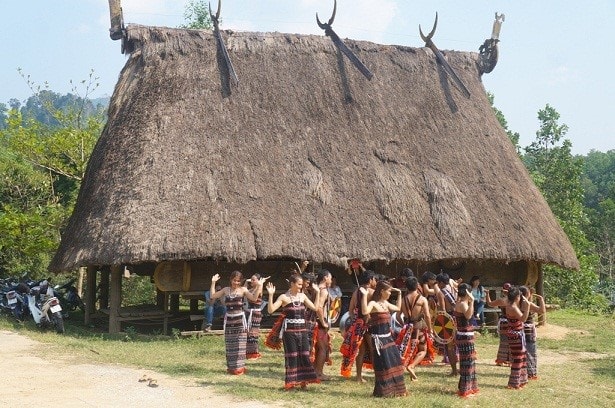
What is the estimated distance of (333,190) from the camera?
15133 mm

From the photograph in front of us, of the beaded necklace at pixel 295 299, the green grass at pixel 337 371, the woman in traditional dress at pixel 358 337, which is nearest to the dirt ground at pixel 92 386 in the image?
the green grass at pixel 337 371

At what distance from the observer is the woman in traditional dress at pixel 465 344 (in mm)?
9039

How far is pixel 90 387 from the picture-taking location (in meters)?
8.94

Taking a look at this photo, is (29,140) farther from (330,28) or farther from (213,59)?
(330,28)

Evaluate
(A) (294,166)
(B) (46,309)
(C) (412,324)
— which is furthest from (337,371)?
(B) (46,309)

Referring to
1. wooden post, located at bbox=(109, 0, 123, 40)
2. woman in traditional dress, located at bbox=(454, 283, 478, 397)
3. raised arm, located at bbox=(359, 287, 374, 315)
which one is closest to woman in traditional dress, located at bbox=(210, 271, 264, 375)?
raised arm, located at bbox=(359, 287, 374, 315)

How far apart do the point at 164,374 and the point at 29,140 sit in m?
14.1

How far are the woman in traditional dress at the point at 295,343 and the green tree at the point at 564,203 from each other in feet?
49.7

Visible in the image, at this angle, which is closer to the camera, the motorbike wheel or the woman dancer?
the motorbike wheel

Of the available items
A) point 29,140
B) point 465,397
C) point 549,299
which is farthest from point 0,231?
point 549,299

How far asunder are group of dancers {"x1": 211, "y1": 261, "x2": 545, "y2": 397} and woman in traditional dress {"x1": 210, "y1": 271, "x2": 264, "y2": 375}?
0.01m

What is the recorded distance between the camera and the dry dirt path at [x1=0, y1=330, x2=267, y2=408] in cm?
813

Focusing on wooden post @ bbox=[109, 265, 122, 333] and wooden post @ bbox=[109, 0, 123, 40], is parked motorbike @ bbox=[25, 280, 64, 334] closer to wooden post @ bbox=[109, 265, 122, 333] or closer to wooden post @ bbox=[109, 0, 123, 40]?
wooden post @ bbox=[109, 265, 122, 333]

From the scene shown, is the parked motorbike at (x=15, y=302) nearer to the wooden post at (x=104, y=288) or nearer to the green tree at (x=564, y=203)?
the wooden post at (x=104, y=288)
